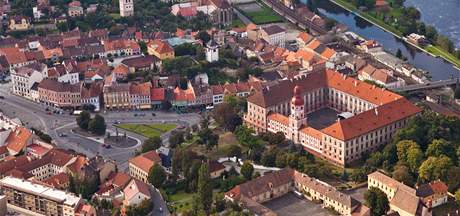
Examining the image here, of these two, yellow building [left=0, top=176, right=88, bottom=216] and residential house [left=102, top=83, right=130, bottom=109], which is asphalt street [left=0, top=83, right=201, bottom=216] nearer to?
residential house [left=102, top=83, right=130, bottom=109]

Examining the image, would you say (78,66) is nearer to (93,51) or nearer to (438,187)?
(93,51)

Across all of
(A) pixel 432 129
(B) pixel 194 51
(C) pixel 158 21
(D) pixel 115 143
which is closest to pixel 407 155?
(A) pixel 432 129

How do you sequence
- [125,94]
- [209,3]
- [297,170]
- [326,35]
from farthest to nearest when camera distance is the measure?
[209,3], [326,35], [125,94], [297,170]

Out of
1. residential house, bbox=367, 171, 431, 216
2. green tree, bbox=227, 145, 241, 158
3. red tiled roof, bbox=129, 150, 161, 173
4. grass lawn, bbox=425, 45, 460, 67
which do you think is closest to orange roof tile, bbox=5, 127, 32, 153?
red tiled roof, bbox=129, 150, 161, 173

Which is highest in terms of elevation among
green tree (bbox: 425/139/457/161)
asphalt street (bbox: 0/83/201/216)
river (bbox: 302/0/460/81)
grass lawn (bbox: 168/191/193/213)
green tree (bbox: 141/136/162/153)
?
green tree (bbox: 425/139/457/161)

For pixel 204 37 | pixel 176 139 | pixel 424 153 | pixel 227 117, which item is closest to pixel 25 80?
pixel 176 139

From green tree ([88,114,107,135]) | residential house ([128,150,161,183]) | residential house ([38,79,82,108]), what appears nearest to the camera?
residential house ([128,150,161,183])
